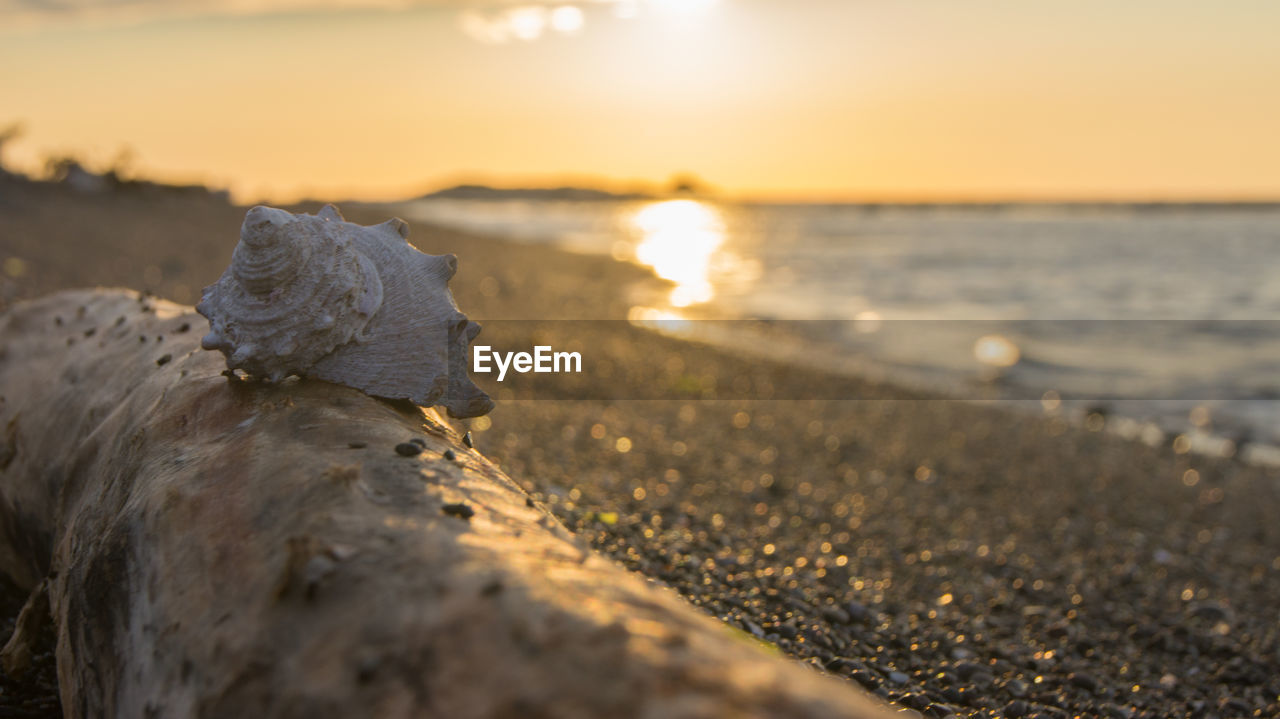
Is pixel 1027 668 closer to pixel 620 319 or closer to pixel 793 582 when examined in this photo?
pixel 793 582

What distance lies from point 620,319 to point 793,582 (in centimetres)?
1296

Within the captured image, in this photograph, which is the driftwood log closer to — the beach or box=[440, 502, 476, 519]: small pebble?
box=[440, 502, 476, 519]: small pebble

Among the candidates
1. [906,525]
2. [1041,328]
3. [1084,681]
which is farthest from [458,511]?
[1041,328]

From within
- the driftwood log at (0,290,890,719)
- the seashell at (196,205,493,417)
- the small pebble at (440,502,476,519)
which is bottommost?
the driftwood log at (0,290,890,719)

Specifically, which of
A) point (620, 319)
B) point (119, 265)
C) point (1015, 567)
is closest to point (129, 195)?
point (119, 265)

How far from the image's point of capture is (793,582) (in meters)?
4.67

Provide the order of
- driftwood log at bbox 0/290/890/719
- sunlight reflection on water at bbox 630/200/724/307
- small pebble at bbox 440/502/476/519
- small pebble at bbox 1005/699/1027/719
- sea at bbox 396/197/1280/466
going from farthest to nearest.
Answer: sunlight reflection on water at bbox 630/200/724/307 < sea at bbox 396/197/1280/466 < small pebble at bbox 1005/699/1027/719 < small pebble at bbox 440/502/476/519 < driftwood log at bbox 0/290/890/719

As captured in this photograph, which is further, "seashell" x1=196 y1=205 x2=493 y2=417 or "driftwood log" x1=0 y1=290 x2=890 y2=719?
"seashell" x1=196 y1=205 x2=493 y2=417

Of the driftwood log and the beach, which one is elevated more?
the driftwood log

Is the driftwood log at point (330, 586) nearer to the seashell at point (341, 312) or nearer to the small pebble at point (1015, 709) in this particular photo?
the seashell at point (341, 312)

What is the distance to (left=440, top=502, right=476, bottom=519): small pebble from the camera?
2.12 meters

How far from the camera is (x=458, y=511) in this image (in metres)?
2.13

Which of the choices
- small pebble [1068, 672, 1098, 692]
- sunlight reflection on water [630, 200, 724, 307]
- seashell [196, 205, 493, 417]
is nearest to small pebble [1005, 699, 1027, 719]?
small pebble [1068, 672, 1098, 692]

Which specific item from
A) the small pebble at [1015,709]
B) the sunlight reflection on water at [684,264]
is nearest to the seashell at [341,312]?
the small pebble at [1015,709]
